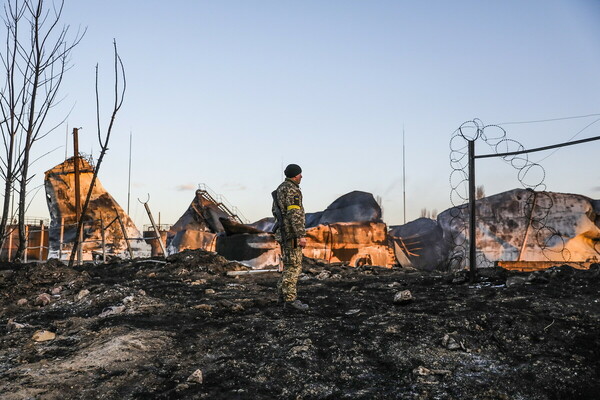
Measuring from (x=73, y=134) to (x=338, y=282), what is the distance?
14.1 meters

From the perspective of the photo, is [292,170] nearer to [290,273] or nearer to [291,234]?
[291,234]

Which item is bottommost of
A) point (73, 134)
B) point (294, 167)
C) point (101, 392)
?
point (101, 392)

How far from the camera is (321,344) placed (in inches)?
170

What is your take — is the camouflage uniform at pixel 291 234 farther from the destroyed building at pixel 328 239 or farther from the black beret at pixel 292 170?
the destroyed building at pixel 328 239

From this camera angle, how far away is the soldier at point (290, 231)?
613 centimetres

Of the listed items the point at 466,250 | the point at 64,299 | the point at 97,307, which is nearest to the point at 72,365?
the point at 97,307

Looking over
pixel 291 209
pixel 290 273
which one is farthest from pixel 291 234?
pixel 290 273

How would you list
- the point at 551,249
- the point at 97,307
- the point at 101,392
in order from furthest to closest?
1. the point at 551,249
2. the point at 97,307
3. the point at 101,392

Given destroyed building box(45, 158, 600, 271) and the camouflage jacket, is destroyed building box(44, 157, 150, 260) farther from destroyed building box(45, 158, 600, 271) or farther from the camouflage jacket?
the camouflage jacket

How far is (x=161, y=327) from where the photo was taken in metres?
5.17

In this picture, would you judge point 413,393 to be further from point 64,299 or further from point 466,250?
point 466,250

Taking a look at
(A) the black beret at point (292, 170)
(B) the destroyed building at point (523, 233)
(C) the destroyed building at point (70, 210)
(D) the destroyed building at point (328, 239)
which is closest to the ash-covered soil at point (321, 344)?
(A) the black beret at point (292, 170)

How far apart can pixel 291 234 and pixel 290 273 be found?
0.48 meters

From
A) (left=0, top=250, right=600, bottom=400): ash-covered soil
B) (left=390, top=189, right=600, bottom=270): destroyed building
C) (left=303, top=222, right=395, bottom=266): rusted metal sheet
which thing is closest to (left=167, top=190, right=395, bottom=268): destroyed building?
(left=303, top=222, right=395, bottom=266): rusted metal sheet
